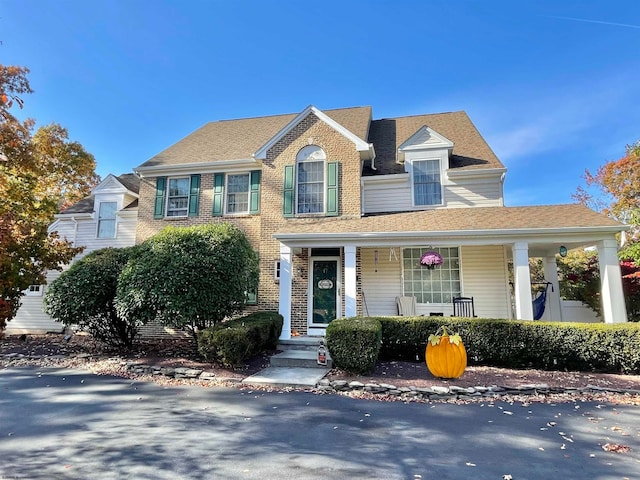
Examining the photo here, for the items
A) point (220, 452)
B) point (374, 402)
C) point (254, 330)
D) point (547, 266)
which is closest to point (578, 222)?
point (547, 266)

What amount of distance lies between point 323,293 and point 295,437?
6808 millimetres

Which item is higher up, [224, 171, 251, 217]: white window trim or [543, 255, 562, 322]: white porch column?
[224, 171, 251, 217]: white window trim

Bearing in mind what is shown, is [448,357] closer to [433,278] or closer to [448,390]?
[448,390]

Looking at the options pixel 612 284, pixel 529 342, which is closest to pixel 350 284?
pixel 529 342

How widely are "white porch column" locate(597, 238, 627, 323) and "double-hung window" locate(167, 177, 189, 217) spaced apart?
1291cm

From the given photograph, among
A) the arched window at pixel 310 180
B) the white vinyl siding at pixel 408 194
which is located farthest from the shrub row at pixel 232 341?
the white vinyl siding at pixel 408 194

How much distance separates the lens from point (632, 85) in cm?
1252

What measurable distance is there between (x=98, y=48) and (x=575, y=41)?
14675 millimetres

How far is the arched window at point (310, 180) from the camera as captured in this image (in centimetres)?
1177

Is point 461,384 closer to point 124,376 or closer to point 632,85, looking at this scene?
point 124,376

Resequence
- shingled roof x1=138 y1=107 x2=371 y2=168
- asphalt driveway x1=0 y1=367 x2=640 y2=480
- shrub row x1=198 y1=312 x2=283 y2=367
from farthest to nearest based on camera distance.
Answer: shingled roof x1=138 y1=107 x2=371 y2=168 → shrub row x1=198 y1=312 x2=283 y2=367 → asphalt driveway x1=0 y1=367 x2=640 y2=480

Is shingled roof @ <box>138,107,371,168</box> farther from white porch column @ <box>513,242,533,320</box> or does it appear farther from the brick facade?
white porch column @ <box>513,242,533,320</box>

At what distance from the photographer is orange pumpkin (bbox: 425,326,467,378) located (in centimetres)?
688

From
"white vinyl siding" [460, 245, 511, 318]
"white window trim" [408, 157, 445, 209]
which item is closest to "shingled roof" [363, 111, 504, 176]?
"white window trim" [408, 157, 445, 209]
